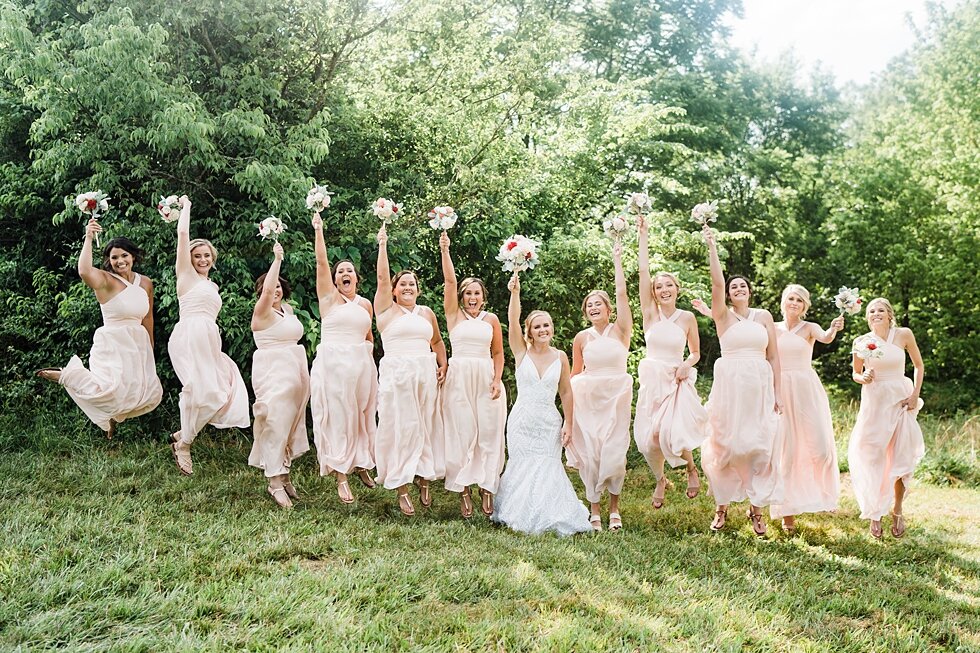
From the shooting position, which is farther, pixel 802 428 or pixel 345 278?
pixel 345 278

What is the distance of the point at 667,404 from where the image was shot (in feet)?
25.2

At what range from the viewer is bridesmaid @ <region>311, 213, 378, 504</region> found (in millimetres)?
7570

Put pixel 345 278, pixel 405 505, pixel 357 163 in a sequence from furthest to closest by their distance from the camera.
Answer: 1. pixel 357 163
2. pixel 345 278
3. pixel 405 505

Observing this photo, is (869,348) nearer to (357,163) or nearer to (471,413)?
(471,413)

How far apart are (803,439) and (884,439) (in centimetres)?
71

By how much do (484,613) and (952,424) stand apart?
40.5ft

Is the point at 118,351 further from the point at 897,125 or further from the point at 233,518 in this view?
the point at 897,125

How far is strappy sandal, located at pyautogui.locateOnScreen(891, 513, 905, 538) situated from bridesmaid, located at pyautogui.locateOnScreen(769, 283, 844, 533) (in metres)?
0.62

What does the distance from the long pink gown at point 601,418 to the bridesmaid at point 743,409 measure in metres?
0.82

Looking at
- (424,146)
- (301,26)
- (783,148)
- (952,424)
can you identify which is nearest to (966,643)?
(424,146)

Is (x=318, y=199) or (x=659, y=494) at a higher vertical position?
(x=318, y=199)

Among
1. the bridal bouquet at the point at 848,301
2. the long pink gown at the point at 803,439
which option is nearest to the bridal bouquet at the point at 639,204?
the long pink gown at the point at 803,439

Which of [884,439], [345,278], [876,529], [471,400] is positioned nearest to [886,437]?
[884,439]

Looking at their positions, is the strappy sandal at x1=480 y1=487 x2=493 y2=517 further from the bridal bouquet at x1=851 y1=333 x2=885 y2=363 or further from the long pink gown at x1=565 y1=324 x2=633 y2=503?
the bridal bouquet at x1=851 y1=333 x2=885 y2=363
